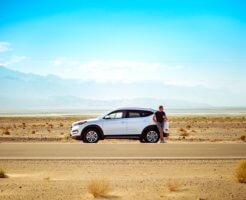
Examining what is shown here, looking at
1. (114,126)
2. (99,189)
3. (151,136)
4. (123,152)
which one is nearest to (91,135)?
(114,126)

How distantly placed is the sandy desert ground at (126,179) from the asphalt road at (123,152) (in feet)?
4.51

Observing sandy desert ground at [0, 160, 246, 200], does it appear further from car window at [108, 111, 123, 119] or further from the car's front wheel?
car window at [108, 111, 123, 119]

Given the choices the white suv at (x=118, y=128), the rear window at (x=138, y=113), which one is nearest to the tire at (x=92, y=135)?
the white suv at (x=118, y=128)

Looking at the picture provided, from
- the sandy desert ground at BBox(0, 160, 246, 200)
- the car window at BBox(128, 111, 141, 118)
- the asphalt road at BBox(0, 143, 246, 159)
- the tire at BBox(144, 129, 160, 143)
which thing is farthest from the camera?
the car window at BBox(128, 111, 141, 118)

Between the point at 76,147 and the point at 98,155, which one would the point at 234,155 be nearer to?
the point at 98,155

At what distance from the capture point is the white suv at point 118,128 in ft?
75.3

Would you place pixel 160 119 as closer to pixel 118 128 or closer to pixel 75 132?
pixel 118 128

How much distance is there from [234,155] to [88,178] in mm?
7499

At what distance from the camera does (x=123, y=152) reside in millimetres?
18562

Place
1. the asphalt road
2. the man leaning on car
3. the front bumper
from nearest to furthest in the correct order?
the asphalt road → the man leaning on car → the front bumper

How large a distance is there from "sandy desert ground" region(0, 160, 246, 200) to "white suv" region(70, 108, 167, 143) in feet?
23.5

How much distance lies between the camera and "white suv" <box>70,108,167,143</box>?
22.9 meters

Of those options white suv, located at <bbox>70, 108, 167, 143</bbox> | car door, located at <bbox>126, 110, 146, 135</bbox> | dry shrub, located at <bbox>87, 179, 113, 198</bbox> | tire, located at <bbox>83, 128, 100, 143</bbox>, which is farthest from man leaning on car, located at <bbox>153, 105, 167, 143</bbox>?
dry shrub, located at <bbox>87, 179, 113, 198</bbox>

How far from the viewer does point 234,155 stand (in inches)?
683
